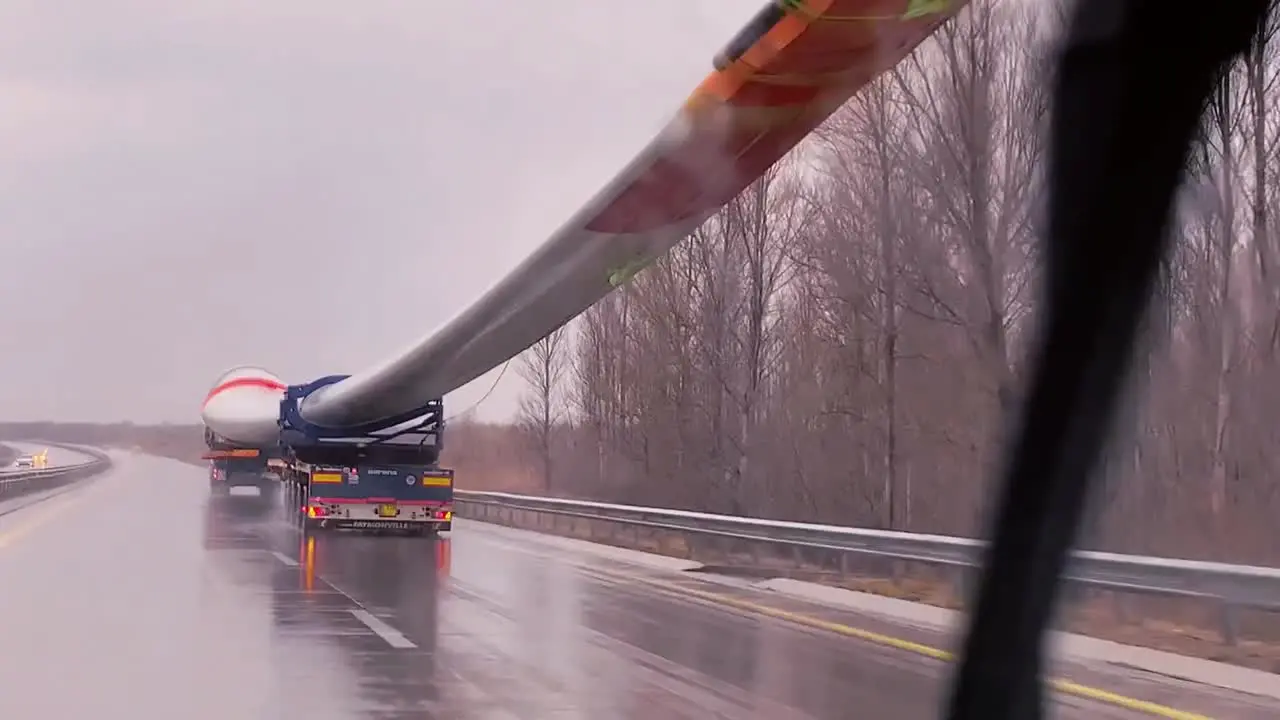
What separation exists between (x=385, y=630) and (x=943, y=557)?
19.8 ft

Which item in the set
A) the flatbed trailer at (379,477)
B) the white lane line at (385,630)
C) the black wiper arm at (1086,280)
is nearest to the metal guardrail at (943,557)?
the black wiper arm at (1086,280)

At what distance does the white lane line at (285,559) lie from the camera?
861 inches

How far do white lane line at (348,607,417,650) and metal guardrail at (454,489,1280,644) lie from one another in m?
4.94

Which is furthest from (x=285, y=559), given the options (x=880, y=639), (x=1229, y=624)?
(x=1229, y=624)

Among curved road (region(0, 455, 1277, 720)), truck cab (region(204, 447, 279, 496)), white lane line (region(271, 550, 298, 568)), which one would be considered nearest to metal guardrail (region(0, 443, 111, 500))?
truck cab (region(204, 447, 279, 496))

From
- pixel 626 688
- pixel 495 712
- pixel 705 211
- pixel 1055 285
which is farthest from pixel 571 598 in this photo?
pixel 1055 285

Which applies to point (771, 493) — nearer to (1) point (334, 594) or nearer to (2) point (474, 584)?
(2) point (474, 584)

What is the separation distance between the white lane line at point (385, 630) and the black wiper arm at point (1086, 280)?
7.60 metres

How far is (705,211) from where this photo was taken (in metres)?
17.4

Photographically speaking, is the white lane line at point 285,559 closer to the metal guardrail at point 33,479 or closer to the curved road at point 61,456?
the metal guardrail at point 33,479

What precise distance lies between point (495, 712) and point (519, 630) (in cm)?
456

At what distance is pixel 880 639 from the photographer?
1345 centimetres

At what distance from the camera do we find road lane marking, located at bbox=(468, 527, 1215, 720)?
9.88 metres

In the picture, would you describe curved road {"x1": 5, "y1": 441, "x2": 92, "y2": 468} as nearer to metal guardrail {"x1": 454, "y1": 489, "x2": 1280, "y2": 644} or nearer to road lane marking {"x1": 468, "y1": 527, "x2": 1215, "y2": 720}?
metal guardrail {"x1": 454, "y1": 489, "x2": 1280, "y2": 644}
